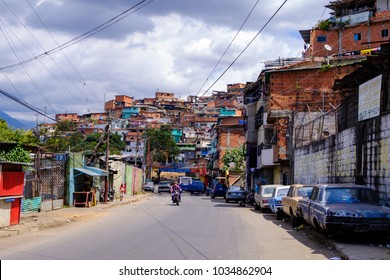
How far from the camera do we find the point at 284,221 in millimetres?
22844

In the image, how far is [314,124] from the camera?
34781 millimetres

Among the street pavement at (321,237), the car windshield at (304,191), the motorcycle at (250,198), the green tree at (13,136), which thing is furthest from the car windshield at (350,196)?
the motorcycle at (250,198)

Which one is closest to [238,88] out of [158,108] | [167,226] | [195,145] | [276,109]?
[158,108]

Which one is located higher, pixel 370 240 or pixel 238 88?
pixel 238 88

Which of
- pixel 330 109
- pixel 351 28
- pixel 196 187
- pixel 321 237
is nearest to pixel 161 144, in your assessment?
pixel 196 187

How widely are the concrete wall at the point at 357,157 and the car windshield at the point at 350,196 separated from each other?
5.21 feet

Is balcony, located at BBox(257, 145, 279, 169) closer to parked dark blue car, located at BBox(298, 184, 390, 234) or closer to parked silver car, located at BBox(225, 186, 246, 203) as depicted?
parked silver car, located at BBox(225, 186, 246, 203)

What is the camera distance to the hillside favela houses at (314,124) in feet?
60.3

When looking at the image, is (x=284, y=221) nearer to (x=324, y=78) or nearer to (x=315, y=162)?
(x=315, y=162)

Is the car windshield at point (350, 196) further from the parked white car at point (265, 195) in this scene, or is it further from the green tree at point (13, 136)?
the green tree at point (13, 136)

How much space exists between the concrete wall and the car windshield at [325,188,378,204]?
1588 millimetres

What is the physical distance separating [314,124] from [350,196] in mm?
20453

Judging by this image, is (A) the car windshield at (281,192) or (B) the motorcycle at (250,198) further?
(B) the motorcycle at (250,198)
